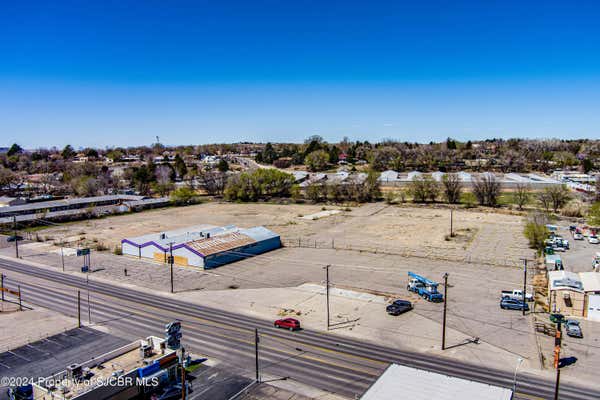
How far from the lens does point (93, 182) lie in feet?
393

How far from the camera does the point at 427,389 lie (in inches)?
792

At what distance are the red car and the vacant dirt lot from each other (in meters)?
28.5

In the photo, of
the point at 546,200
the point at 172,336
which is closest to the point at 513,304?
the point at 172,336

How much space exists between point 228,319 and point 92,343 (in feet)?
35.5

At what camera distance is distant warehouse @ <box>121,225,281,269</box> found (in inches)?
2100

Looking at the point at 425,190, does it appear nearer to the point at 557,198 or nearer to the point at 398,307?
the point at 557,198

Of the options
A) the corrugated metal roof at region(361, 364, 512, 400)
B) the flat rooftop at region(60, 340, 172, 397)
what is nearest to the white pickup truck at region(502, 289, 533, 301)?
the corrugated metal roof at region(361, 364, 512, 400)

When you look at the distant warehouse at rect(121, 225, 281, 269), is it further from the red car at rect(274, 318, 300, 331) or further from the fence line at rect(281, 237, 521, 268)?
the red car at rect(274, 318, 300, 331)

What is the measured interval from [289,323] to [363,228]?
45.2 metres

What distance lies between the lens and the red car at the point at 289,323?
34.2 m

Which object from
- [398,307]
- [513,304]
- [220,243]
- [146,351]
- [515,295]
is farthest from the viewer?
[220,243]

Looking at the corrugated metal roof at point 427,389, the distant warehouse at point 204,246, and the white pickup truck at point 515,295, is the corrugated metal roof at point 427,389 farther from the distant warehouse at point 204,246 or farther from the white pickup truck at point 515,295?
the distant warehouse at point 204,246

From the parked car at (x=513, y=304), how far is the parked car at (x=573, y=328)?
13.5 feet

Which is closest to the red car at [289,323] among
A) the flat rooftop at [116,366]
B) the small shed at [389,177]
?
the flat rooftop at [116,366]
